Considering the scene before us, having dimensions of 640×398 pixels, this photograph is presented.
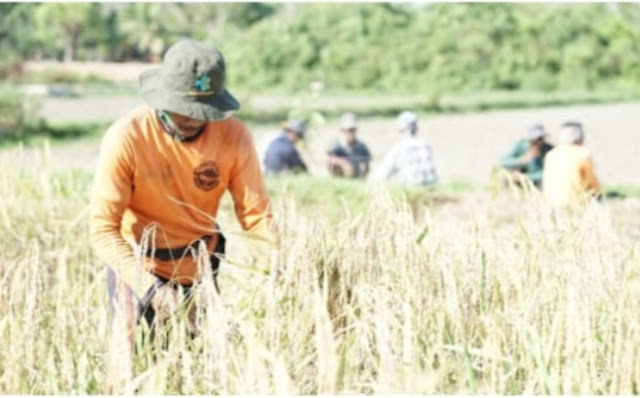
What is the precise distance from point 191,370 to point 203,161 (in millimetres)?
773

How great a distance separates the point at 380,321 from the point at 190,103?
80 centimetres

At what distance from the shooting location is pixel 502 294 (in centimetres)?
296

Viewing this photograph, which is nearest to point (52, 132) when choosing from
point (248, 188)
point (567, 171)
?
point (567, 171)

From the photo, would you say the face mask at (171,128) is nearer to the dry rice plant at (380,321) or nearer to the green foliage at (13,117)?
the dry rice plant at (380,321)

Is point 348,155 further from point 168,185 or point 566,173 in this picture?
point 168,185

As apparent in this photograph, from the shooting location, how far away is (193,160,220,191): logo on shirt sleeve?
3158 mm

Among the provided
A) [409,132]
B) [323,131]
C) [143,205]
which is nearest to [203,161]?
[143,205]

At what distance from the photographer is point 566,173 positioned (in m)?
6.00

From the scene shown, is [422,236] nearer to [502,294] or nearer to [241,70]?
[502,294]

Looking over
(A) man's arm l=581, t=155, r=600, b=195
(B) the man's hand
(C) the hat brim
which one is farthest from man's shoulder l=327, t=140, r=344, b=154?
(B) the man's hand

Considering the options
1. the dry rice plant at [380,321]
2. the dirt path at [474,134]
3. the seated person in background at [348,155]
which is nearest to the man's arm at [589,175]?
the seated person in background at [348,155]

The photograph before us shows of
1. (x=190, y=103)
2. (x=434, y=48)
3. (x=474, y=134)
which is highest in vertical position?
(x=434, y=48)

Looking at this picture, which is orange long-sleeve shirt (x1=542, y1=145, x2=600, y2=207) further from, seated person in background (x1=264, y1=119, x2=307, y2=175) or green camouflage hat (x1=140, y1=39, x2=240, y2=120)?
green camouflage hat (x1=140, y1=39, x2=240, y2=120)

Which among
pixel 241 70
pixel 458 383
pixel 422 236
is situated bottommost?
pixel 458 383
